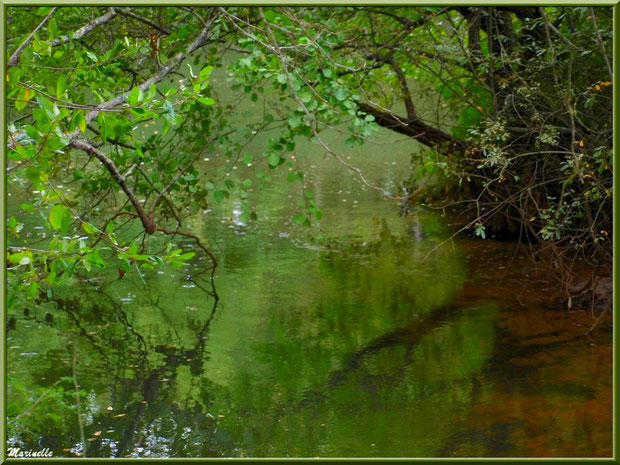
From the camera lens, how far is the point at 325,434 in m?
5.84

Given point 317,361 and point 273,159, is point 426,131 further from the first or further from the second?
point 273,159

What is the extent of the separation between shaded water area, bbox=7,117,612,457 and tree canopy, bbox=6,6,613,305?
2.50 feet

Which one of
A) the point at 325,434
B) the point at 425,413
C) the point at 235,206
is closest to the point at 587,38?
the point at 425,413

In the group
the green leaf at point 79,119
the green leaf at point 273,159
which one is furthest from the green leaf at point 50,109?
the green leaf at point 273,159

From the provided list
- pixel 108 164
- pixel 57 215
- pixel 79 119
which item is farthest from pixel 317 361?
pixel 79 119

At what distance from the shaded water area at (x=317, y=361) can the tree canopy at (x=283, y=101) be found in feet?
2.50

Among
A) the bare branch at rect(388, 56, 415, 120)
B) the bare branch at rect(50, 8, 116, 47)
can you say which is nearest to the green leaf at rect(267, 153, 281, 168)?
the bare branch at rect(50, 8, 116, 47)

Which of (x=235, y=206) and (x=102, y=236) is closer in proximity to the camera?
(x=102, y=236)

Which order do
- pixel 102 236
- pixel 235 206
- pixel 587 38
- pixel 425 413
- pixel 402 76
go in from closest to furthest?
pixel 102 236, pixel 425 413, pixel 587 38, pixel 402 76, pixel 235 206

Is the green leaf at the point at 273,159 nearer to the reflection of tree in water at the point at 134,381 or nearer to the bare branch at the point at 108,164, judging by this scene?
the bare branch at the point at 108,164

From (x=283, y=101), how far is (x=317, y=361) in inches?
136

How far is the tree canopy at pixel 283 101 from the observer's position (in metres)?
4.21

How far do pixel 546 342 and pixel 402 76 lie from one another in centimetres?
497

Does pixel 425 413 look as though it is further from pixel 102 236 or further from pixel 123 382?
pixel 102 236
